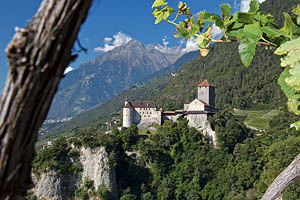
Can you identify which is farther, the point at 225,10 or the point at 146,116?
the point at 146,116

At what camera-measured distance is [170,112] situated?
43.8 metres

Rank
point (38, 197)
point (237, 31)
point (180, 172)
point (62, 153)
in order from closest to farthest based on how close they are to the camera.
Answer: point (237, 31), point (38, 197), point (62, 153), point (180, 172)

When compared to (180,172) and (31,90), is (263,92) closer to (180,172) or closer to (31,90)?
(180,172)

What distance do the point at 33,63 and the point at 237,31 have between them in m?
1.24

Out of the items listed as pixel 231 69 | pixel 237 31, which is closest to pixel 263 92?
pixel 231 69

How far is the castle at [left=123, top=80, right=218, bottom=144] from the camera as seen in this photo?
40250mm

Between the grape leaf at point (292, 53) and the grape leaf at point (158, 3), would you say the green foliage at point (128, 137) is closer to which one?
the grape leaf at point (158, 3)

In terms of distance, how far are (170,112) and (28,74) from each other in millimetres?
42867

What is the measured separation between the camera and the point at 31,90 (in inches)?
42.3

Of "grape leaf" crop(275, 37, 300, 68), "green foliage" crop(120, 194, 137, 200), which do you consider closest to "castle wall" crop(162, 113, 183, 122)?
"green foliage" crop(120, 194, 137, 200)

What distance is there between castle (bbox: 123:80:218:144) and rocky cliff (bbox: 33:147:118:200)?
10275 millimetres

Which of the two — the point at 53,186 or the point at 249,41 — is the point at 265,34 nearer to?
the point at 249,41

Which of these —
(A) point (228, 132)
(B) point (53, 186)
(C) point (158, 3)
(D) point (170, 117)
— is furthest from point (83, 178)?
(C) point (158, 3)

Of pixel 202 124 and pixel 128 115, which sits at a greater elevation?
pixel 128 115
